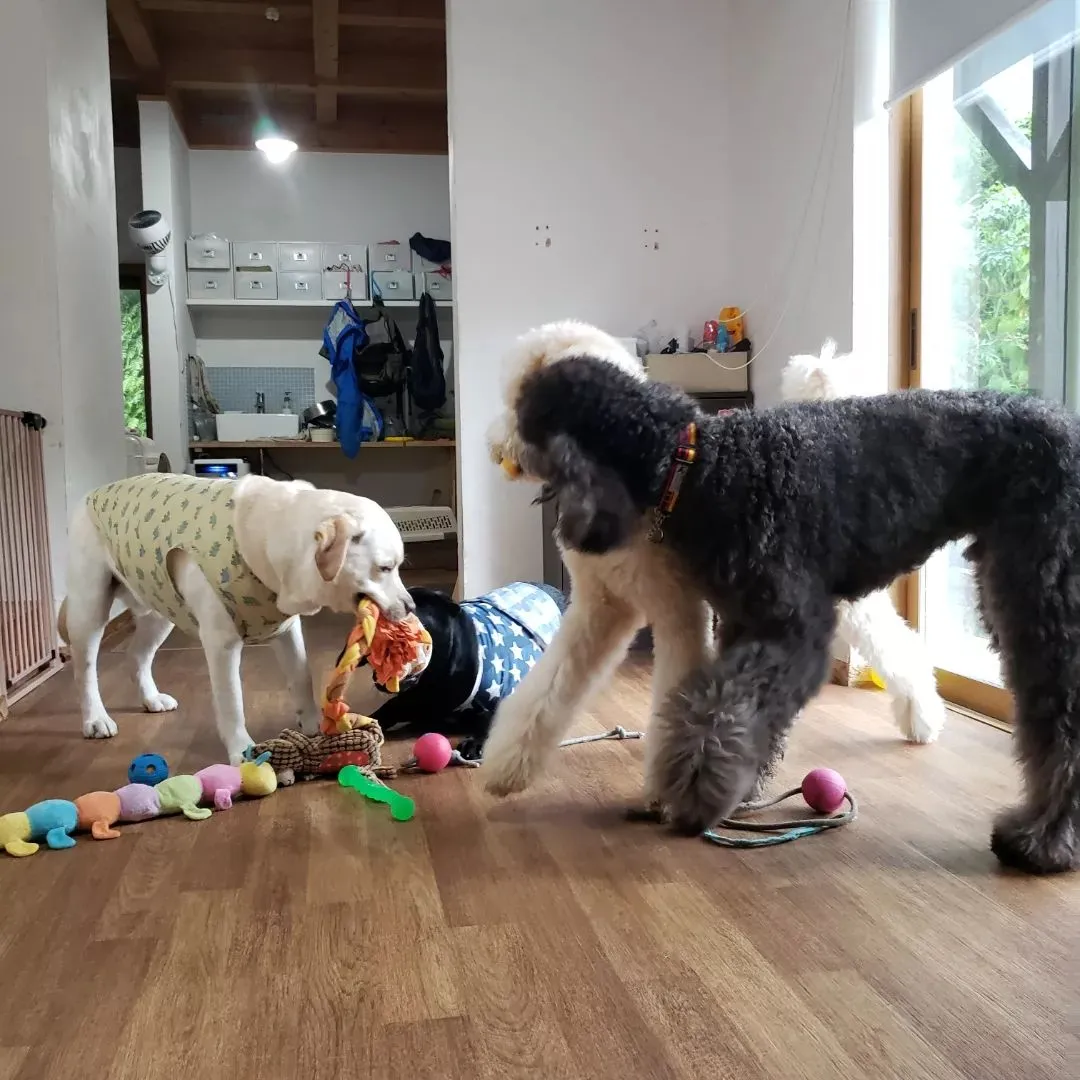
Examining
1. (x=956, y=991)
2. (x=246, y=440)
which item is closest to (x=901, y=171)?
(x=956, y=991)

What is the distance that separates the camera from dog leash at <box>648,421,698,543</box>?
1.59m

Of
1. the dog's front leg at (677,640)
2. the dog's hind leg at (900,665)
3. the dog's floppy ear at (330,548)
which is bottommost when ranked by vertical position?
the dog's hind leg at (900,665)

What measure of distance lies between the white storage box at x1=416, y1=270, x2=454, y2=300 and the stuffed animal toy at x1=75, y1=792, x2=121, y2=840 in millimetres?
5376

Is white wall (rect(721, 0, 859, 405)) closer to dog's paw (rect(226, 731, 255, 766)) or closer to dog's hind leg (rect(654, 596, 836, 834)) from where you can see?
dog's hind leg (rect(654, 596, 836, 834))

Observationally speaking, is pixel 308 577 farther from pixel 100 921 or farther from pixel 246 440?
pixel 246 440

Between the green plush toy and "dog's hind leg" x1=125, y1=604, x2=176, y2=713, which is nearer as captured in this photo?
the green plush toy

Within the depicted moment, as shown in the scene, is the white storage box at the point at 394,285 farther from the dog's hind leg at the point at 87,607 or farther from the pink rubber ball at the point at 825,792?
the pink rubber ball at the point at 825,792

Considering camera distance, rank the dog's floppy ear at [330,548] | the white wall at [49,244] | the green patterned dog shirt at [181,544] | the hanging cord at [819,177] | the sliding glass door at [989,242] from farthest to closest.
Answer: the white wall at [49,244] → the hanging cord at [819,177] → the sliding glass door at [989,242] → the green patterned dog shirt at [181,544] → the dog's floppy ear at [330,548]

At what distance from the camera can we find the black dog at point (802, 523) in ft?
4.95

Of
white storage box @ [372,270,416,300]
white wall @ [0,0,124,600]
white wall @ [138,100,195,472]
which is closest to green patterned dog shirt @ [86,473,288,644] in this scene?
white wall @ [0,0,124,600]

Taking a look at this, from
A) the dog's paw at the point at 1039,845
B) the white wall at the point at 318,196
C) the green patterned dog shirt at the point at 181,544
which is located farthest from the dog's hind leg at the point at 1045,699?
the white wall at the point at 318,196

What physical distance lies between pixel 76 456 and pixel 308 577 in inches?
87.4

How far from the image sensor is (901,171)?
2.87 meters

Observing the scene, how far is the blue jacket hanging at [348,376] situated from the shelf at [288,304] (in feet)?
0.69
